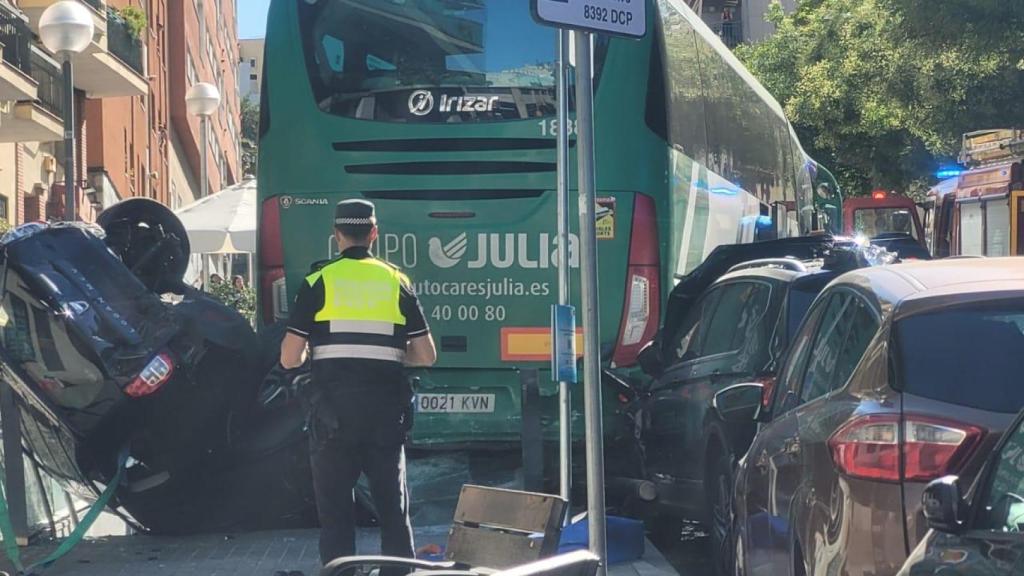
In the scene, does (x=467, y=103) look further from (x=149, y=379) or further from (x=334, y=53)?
(x=149, y=379)

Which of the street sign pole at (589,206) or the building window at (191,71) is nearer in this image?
the street sign pole at (589,206)

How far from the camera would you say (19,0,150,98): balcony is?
87.2 feet

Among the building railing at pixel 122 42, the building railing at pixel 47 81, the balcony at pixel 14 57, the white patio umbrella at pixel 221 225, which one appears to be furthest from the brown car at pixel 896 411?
the building railing at pixel 122 42

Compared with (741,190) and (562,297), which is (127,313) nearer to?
(562,297)

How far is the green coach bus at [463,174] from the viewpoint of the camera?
9047mm

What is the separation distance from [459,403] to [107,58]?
20.8 meters

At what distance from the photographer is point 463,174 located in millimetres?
9102

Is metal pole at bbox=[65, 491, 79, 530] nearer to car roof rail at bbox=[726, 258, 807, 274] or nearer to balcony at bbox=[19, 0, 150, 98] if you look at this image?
car roof rail at bbox=[726, 258, 807, 274]

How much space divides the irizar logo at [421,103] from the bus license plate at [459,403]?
71.1 inches

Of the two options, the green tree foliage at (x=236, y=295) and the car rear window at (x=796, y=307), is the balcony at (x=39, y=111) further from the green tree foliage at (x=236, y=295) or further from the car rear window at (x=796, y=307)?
the car rear window at (x=796, y=307)

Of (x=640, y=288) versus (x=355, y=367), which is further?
(x=640, y=288)

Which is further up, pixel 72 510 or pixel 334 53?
pixel 334 53

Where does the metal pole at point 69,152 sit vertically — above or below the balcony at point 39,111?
below

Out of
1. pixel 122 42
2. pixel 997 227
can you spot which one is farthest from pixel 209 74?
pixel 997 227
